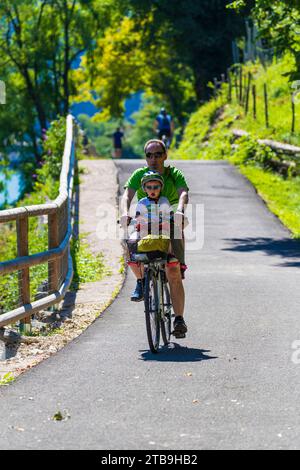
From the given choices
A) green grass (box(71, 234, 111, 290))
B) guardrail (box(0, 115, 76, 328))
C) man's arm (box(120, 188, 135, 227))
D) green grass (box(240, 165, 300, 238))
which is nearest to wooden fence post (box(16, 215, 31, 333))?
guardrail (box(0, 115, 76, 328))

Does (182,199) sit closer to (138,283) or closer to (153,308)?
(138,283)

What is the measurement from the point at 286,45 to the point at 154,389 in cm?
1365

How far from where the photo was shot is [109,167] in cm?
3125

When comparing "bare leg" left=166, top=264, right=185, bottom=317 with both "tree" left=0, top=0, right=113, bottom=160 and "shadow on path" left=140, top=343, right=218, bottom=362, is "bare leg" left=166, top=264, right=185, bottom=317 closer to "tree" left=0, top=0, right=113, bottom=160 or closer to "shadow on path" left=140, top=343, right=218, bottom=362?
"shadow on path" left=140, top=343, right=218, bottom=362

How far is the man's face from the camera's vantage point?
32.4ft

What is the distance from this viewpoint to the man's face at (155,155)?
9.89 meters

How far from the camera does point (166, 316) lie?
9.98 meters

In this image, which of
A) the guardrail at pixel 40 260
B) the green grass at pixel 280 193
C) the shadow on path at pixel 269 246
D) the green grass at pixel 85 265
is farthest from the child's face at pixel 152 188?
the green grass at pixel 280 193

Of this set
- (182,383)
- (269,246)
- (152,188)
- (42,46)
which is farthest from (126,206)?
(42,46)

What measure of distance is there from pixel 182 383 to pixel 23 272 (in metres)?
3.40

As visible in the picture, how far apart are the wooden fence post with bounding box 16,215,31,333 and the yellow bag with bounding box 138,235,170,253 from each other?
5.92 feet

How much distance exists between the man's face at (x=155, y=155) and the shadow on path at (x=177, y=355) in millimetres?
1691

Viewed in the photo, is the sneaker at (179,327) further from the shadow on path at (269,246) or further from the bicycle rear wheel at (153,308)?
the shadow on path at (269,246)

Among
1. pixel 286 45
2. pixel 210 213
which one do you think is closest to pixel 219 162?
pixel 210 213
